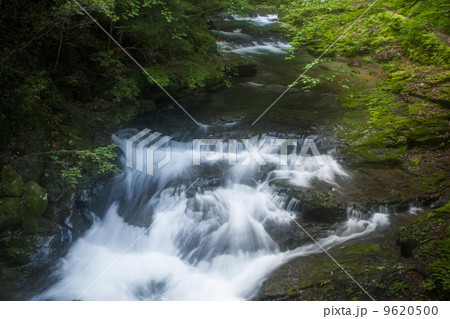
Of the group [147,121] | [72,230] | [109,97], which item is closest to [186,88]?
[147,121]

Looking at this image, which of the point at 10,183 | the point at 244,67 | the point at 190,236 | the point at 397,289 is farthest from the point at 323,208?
the point at 244,67

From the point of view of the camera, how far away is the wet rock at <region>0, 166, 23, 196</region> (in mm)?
5262

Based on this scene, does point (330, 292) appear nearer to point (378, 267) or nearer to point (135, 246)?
point (378, 267)

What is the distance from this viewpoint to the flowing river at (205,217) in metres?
5.38

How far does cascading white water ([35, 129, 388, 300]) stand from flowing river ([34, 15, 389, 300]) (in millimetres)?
19

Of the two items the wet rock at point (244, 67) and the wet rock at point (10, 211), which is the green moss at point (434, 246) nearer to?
the wet rock at point (10, 211)

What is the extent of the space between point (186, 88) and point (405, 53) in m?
7.44

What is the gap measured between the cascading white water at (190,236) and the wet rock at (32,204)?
90cm

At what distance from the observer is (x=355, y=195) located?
6.22m

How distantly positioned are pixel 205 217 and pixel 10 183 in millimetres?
3702

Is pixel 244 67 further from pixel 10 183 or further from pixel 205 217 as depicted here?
pixel 10 183

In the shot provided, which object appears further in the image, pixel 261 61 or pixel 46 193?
pixel 261 61

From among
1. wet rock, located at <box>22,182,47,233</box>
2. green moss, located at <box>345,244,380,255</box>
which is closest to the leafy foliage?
wet rock, located at <box>22,182,47,233</box>

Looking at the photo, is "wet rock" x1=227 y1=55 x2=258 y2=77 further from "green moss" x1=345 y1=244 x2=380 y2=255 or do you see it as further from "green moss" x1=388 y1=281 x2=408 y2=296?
"green moss" x1=388 y1=281 x2=408 y2=296
